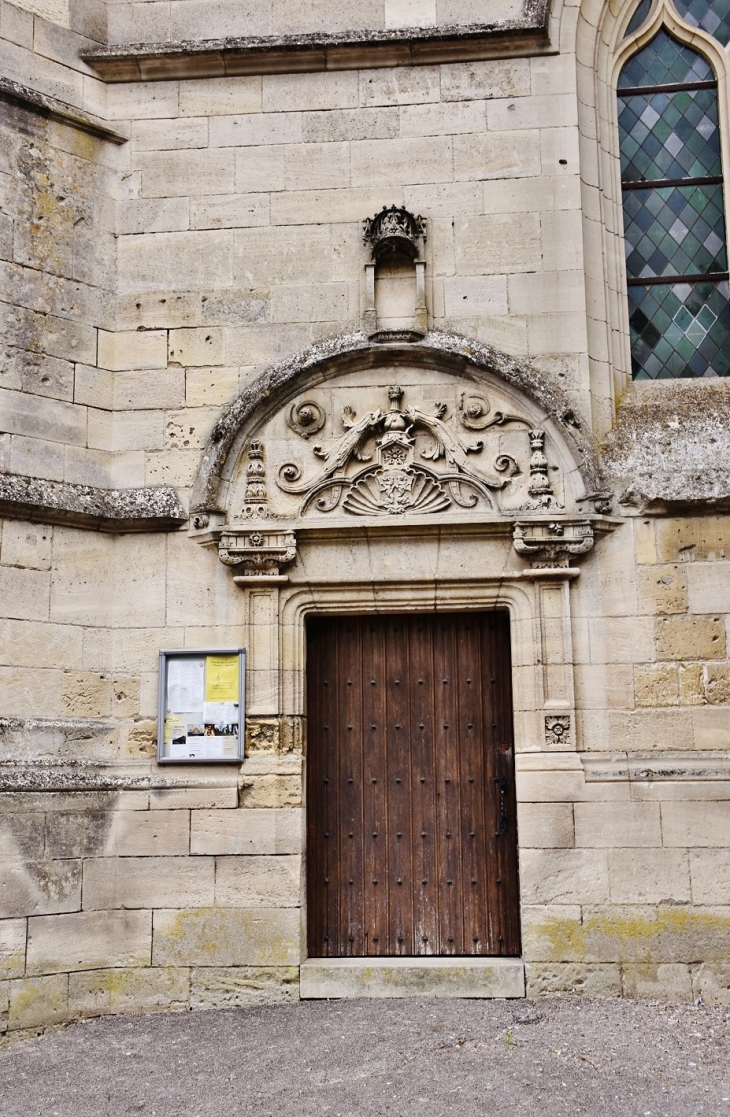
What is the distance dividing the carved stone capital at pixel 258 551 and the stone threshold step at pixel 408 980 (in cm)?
197

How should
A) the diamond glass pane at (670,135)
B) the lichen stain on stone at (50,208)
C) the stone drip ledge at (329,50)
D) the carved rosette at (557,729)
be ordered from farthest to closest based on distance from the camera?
the diamond glass pane at (670,135) → the stone drip ledge at (329,50) → the lichen stain on stone at (50,208) → the carved rosette at (557,729)

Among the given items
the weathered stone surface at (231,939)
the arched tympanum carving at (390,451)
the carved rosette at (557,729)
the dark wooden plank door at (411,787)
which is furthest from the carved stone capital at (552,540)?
the weathered stone surface at (231,939)

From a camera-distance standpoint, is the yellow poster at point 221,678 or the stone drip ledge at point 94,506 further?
the yellow poster at point 221,678

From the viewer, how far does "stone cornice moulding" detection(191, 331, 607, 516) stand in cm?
548

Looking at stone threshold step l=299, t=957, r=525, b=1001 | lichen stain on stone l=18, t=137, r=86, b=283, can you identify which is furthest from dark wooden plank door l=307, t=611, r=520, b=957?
lichen stain on stone l=18, t=137, r=86, b=283

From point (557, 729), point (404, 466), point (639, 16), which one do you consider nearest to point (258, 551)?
point (404, 466)

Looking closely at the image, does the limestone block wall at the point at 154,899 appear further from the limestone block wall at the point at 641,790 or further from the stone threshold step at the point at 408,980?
the limestone block wall at the point at 641,790

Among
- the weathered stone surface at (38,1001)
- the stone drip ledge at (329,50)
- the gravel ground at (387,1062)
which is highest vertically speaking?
the stone drip ledge at (329,50)

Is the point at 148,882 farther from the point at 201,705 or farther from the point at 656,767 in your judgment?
the point at 656,767

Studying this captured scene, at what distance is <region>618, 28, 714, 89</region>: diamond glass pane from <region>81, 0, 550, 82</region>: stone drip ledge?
0.63 meters

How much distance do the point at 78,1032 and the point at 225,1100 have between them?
3.99ft

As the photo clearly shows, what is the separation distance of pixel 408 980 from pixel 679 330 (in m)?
3.82

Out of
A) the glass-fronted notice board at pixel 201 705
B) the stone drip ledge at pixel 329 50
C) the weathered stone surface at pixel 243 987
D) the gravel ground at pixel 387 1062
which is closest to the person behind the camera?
the gravel ground at pixel 387 1062

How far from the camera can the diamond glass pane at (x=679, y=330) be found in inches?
231
